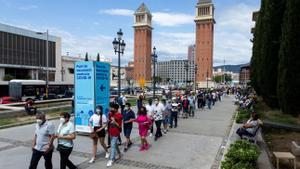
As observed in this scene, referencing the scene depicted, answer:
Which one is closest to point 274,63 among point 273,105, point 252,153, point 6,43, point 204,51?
point 273,105

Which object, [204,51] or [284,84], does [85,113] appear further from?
[204,51]

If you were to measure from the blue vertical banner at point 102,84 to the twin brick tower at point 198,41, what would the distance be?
294 ft

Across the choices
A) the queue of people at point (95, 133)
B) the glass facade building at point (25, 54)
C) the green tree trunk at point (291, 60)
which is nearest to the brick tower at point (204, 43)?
the glass facade building at point (25, 54)

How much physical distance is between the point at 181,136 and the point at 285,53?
7819 millimetres

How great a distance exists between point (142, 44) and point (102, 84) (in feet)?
378

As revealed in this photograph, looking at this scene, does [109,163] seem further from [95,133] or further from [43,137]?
[43,137]

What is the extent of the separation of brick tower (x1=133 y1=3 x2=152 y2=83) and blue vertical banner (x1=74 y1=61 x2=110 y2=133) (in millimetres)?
114061

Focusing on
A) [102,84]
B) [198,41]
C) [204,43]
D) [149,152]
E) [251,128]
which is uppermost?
[198,41]

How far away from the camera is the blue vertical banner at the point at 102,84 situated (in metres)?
13.8

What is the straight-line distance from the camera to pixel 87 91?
1379 centimetres

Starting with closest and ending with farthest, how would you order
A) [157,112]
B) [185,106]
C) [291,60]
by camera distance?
[157,112]
[291,60]
[185,106]

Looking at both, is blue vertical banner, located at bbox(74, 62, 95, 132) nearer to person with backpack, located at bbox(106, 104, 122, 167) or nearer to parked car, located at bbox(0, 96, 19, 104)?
person with backpack, located at bbox(106, 104, 122, 167)

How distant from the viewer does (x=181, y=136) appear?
555 inches

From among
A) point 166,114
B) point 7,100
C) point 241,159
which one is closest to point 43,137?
point 241,159
